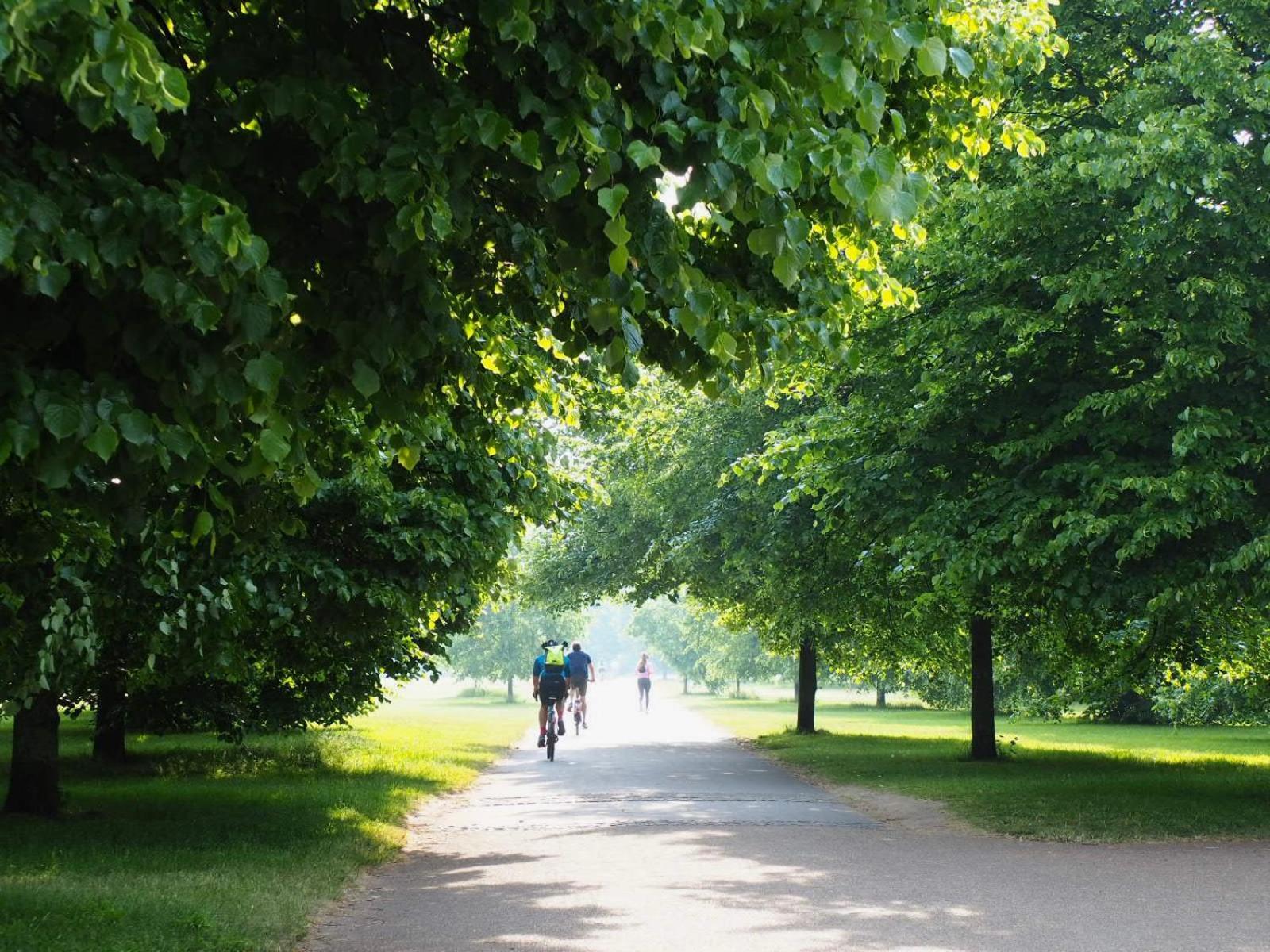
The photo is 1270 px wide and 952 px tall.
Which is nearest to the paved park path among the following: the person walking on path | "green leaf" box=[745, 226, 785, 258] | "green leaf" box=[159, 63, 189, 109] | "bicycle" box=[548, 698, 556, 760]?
"green leaf" box=[745, 226, 785, 258]

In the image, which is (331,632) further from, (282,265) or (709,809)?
(282,265)

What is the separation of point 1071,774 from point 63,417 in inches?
690

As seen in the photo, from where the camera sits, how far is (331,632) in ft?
37.1

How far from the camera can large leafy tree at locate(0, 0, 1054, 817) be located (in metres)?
4.07

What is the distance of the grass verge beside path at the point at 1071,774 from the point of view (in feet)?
41.4

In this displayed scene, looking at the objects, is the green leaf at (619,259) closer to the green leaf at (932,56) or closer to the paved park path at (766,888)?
the green leaf at (932,56)

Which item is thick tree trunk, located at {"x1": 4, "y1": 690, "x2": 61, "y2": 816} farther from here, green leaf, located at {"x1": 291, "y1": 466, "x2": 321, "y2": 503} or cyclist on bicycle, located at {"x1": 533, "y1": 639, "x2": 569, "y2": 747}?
green leaf, located at {"x1": 291, "y1": 466, "x2": 321, "y2": 503}

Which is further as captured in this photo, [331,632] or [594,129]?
[331,632]

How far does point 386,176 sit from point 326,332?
0.88 m

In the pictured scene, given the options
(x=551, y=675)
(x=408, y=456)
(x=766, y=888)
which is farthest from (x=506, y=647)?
(x=408, y=456)

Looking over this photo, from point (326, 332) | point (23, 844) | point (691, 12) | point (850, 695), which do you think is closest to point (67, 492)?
point (326, 332)

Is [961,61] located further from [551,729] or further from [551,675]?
[551,729]

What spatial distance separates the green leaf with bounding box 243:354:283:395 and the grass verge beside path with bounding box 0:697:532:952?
392cm

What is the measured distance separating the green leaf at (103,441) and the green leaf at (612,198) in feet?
5.44
